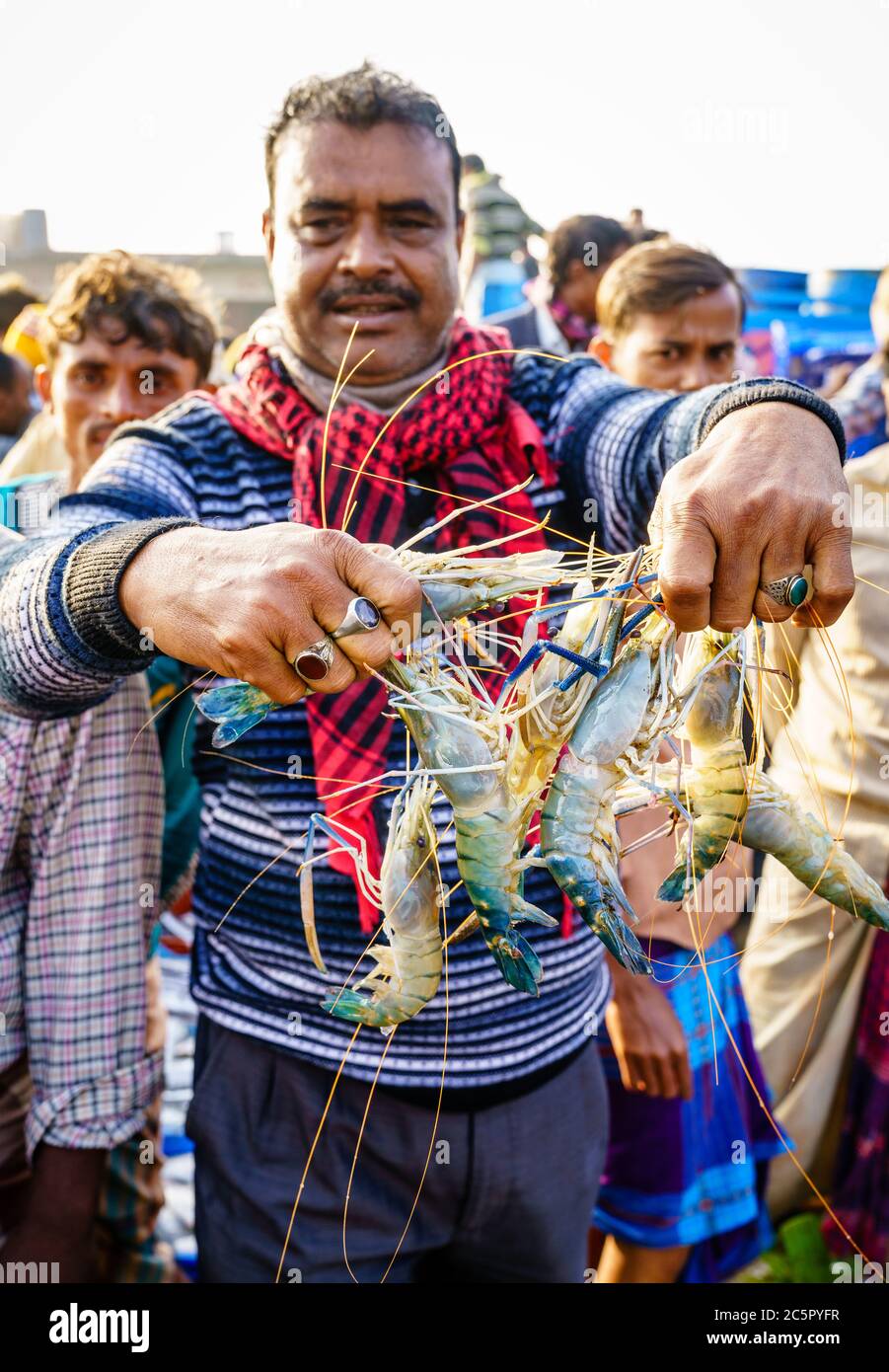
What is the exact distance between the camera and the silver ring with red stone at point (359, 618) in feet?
3.85

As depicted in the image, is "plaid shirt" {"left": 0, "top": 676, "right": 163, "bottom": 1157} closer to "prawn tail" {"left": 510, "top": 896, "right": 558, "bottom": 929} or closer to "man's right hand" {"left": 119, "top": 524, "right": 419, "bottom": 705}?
"man's right hand" {"left": 119, "top": 524, "right": 419, "bottom": 705}

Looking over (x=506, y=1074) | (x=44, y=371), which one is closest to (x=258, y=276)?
(x=44, y=371)

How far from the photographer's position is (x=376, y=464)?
1771mm

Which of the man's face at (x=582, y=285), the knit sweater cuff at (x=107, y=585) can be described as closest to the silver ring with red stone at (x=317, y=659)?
the knit sweater cuff at (x=107, y=585)

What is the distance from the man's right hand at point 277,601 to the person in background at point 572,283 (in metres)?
3.51

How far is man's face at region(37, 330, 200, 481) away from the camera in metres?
2.63

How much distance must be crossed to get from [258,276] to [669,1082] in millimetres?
9718

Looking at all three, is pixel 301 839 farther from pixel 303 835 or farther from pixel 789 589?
pixel 789 589

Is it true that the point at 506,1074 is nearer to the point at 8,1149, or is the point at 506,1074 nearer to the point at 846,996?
the point at 8,1149

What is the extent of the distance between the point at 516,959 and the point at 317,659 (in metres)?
0.43

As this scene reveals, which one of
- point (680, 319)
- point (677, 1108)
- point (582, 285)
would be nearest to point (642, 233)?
point (582, 285)

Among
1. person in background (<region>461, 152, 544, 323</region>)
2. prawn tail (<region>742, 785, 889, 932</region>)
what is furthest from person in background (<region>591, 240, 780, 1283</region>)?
person in background (<region>461, 152, 544, 323</region>)

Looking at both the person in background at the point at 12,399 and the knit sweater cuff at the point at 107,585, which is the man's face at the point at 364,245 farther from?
the person in background at the point at 12,399

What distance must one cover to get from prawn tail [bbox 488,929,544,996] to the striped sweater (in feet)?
1.29
